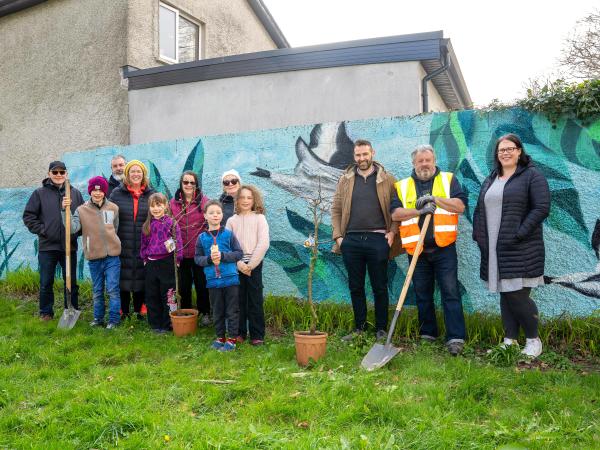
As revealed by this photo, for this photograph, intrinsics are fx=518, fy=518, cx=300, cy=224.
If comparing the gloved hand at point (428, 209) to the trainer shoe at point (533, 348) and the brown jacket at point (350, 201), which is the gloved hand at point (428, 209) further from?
the trainer shoe at point (533, 348)

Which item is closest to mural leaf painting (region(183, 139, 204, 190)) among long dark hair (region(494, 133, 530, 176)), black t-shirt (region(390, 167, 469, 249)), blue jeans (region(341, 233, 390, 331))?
blue jeans (region(341, 233, 390, 331))

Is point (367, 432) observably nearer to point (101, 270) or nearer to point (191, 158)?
point (101, 270)

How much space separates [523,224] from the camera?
4145 millimetres

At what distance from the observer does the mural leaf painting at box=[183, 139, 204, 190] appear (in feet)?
22.8

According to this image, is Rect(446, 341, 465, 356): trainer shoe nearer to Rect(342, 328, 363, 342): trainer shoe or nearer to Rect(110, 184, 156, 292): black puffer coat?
Rect(342, 328, 363, 342): trainer shoe

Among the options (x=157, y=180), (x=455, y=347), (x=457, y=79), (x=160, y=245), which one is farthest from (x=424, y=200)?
(x=457, y=79)

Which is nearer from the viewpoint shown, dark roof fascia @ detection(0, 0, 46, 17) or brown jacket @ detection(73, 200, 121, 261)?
brown jacket @ detection(73, 200, 121, 261)

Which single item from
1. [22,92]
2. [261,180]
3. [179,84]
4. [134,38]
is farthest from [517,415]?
[22,92]

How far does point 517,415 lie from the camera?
124 inches

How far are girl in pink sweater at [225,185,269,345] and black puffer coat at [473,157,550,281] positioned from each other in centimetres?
212

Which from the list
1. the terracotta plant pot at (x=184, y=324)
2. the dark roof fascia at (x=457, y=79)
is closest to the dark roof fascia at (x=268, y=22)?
the dark roof fascia at (x=457, y=79)

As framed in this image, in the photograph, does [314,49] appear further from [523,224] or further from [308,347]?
[308,347]

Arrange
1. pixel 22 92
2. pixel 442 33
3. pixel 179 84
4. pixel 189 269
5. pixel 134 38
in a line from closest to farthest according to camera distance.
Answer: pixel 189 269 → pixel 442 33 → pixel 179 84 → pixel 134 38 → pixel 22 92

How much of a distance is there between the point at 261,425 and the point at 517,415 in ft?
5.09
